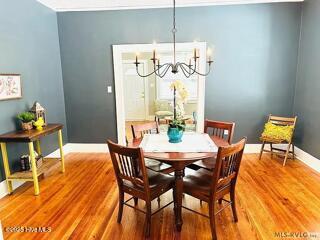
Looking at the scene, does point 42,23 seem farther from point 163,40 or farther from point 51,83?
point 163,40

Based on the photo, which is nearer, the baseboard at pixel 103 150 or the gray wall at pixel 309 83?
the gray wall at pixel 309 83

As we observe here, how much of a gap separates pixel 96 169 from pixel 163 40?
2.56 meters

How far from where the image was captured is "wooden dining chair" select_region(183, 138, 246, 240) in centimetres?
180

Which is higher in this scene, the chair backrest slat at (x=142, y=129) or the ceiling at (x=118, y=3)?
the ceiling at (x=118, y=3)

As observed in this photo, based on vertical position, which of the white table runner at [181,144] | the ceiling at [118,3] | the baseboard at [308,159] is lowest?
the baseboard at [308,159]

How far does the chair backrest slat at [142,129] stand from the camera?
9.09ft

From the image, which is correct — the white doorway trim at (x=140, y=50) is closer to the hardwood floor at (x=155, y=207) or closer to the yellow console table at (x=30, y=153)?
the hardwood floor at (x=155, y=207)

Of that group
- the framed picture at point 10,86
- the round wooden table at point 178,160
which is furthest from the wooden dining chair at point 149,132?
the framed picture at point 10,86

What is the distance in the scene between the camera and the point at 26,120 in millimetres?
2965

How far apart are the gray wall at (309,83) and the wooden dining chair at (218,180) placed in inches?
87.6

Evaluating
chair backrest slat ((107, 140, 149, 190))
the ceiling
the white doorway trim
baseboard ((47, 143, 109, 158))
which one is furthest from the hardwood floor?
the ceiling

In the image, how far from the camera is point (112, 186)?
3.04 meters

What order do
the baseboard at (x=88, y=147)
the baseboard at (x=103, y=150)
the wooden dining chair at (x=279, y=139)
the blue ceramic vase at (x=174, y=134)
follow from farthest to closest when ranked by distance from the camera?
1. the baseboard at (x=88, y=147)
2. the wooden dining chair at (x=279, y=139)
3. the baseboard at (x=103, y=150)
4. the blue ceramic vase at (x=174, y=134)

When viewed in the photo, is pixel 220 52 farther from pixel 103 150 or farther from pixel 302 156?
pixel 103 150
